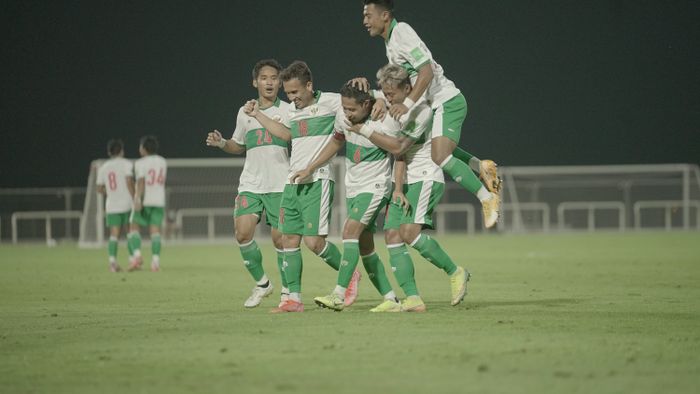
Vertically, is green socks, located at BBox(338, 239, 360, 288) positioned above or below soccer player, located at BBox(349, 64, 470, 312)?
below

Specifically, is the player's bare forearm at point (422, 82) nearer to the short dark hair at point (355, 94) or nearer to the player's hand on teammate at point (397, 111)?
the player's hand on teammate at point (397, 111)

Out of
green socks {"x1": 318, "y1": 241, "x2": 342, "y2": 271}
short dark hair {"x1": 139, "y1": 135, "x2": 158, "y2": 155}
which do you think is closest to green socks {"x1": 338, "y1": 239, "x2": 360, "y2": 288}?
green socks {"x1": 318, "y1": 241, "x2": 342, "y2": 271}

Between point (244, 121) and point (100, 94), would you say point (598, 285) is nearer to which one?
point (244, 121)

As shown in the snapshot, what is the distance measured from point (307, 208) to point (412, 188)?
3.10 feet

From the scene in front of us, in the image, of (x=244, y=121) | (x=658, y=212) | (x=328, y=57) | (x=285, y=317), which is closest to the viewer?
(x=285, y=317)

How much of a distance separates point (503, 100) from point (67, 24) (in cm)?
1605

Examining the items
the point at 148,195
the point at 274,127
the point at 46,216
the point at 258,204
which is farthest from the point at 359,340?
the point at 46,216

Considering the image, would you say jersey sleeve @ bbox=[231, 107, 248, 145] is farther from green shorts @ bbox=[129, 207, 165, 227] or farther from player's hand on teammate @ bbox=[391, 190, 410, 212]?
green shorts @ bbox=[129, 207, 165, 227]

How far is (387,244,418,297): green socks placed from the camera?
9516 mm

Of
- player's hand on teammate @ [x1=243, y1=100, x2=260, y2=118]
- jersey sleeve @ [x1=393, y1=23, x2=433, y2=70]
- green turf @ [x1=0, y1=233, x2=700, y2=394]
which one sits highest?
jersey sleeve @ [x1=393, y1=23, x2=433, y2=70]

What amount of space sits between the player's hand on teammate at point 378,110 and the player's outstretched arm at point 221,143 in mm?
1771

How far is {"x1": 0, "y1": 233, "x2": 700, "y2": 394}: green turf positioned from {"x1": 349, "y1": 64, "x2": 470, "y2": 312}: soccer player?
0.37m

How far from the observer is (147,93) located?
4134 cm

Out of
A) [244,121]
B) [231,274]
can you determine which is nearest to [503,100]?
[231,274]
